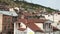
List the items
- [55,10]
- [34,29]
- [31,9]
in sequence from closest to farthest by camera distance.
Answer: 1. [34,29]
2. [31,9]
3. [55,10]

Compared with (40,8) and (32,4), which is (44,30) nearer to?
(32,4)

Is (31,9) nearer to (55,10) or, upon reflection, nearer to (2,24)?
(55,10)

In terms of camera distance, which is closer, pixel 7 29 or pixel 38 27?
pixel 38 27

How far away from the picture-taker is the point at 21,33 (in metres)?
6.83

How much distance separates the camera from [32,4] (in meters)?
11.1

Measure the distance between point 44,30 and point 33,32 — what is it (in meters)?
0.55

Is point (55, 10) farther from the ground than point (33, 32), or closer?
farther from the ground

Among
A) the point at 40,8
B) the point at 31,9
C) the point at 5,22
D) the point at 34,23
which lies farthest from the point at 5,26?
the point at 40,8

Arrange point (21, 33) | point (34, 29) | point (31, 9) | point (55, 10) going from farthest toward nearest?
point (55, 10) → point (31, 9) → point (21, 33) → point (34, 29)

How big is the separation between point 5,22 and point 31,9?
3.91 metres

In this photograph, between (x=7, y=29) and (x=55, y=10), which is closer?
(x=7, y=29)

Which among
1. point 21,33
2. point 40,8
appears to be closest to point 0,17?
point 21,33

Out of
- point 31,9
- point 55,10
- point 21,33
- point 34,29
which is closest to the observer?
point 34,29

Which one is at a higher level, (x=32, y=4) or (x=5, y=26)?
(x=32, y=4)
